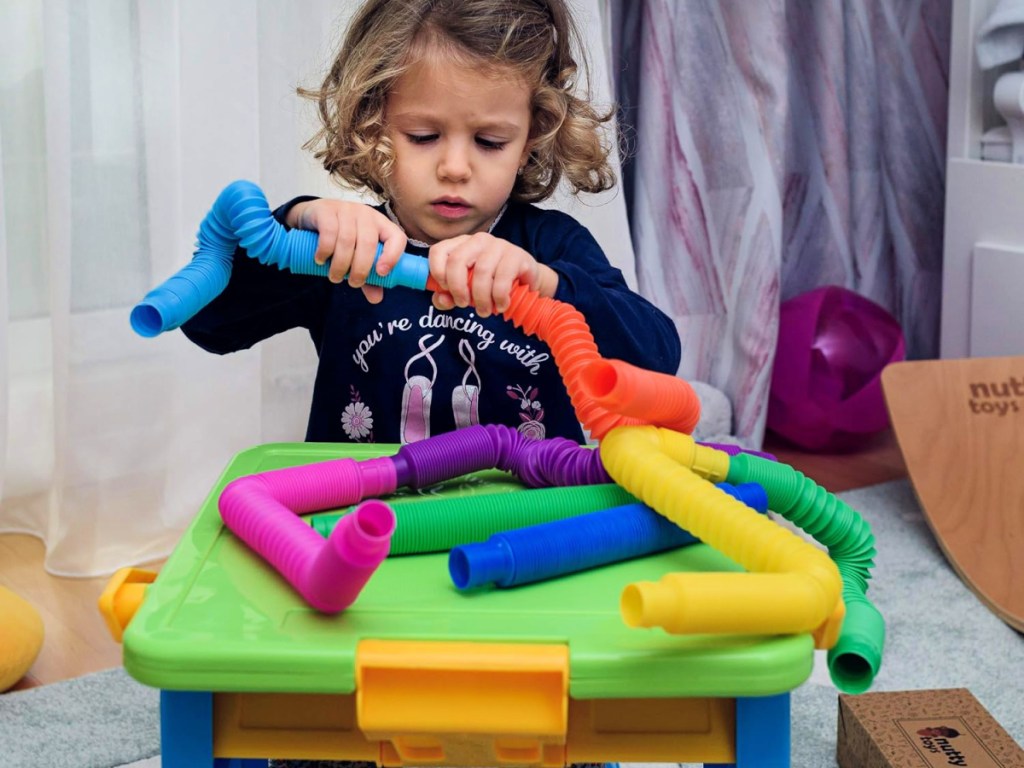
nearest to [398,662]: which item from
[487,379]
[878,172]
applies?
[487,379]

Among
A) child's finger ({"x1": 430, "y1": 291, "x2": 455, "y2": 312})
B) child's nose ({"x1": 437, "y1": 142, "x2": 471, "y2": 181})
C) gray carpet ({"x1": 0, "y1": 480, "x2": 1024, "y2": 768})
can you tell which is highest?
child's nose ({"x1": 437, "y1": 142, "x2": 471, "y2": 181})

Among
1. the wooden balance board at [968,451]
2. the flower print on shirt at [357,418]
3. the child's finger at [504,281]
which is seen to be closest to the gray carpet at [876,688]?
the wooden balance board at [968,451]

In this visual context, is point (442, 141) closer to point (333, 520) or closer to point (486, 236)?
point (486, 236)

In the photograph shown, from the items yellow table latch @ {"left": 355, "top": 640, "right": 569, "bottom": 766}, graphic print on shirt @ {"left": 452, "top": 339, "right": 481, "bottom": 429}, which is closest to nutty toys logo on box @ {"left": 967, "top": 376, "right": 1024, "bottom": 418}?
graphic print on shirt @ {"left": 452, "top": 339, "right": 481, "bottom": 429}

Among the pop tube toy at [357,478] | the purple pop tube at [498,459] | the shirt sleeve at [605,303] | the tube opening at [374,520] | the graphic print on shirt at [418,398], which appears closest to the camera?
the tube opening at [374,520]

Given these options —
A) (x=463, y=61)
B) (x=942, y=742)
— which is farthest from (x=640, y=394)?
(x=942, y=742)

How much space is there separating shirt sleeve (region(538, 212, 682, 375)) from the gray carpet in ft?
1.39

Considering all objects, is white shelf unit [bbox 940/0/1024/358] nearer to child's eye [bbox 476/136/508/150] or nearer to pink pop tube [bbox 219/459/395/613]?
child's eye [bbox 476/136/508/150]

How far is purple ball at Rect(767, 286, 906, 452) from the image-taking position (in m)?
1.89

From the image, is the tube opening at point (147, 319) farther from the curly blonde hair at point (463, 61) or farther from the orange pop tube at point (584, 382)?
the curly blonde hair at point (463, 61)

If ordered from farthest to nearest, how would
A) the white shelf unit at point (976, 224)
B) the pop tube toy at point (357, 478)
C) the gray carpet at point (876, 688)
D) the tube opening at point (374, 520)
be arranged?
the white shelf unit at point (976, 224) → the gray carpet at point (876, 688) → the pop tube toy at point (357, 478) → the tube opening at point (374, 520)

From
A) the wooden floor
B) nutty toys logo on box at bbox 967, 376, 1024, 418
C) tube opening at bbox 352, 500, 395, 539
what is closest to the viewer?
tube opening at bbox 352, 500, 395, 539

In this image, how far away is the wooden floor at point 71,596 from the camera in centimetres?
129

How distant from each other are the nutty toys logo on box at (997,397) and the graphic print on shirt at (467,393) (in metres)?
0.86
